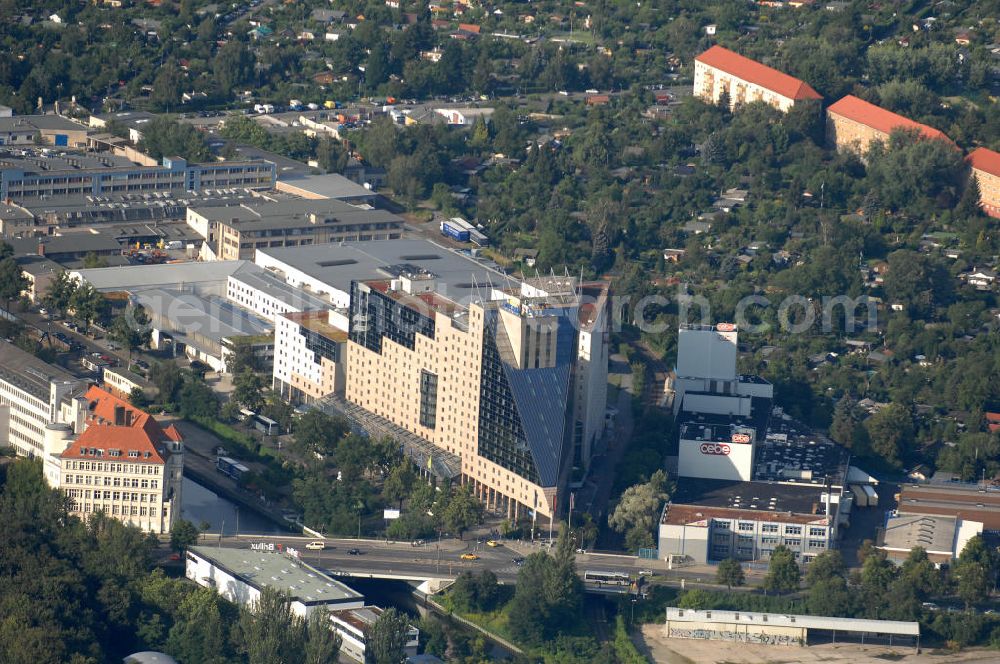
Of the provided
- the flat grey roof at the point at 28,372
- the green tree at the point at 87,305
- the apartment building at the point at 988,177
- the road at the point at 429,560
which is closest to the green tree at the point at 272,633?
the road at the point at 429,560

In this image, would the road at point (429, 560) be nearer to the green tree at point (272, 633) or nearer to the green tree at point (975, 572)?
the green tree at point (272, 633)

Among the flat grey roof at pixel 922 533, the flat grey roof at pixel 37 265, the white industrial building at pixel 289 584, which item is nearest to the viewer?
the white industrial building at pixel 289 584

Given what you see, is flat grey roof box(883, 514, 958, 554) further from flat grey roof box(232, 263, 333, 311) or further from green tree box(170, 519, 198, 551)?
flat grey roof box(232, 263, 333, 311)

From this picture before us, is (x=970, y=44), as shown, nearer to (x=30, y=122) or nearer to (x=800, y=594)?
(x=30, y=122)

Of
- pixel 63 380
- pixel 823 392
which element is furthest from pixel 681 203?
pixel 63 380

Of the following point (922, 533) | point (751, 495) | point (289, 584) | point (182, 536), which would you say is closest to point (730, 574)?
point (751, 495)

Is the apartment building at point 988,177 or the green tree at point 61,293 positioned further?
the apartment building at point 988,177
